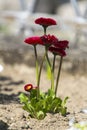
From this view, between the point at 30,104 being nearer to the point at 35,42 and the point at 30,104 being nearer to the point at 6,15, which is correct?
the point at 35,42

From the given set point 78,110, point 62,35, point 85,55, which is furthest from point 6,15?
point 78,110

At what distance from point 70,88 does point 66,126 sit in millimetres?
1964

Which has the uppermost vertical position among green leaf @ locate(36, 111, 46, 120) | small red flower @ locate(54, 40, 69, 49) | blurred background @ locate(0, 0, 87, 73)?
small red flower @ locate(54, 40, 69, 49)

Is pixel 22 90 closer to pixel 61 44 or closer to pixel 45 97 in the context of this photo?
pixel 45 97

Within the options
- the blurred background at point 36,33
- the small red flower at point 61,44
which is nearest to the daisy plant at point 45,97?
the small red flower at point 61,44

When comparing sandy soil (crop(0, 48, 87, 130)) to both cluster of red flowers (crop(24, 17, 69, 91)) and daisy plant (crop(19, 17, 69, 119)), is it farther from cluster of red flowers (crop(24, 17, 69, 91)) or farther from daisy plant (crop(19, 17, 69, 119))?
cluster of red flowers (crop(24, 17, 69, 91))

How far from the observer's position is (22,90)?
5070 mm

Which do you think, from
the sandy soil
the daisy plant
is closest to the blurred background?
the sandy soil

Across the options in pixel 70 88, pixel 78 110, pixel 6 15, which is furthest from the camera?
pixel 6 15

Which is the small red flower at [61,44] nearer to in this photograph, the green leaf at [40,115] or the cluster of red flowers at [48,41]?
the cluster of red flowers at [48,41]

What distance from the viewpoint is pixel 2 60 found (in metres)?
6.16

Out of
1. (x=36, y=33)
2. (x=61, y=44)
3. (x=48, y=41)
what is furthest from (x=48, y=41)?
(x=36, y=33)

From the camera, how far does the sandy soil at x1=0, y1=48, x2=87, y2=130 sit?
10.9 ft

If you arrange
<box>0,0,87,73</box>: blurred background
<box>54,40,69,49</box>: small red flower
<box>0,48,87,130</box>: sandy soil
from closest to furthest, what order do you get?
<box>0,48,87,130</box>: sandy soil < <box>54,40,69,49</box>: small red flower < <box>0,0,87,73</box>: blurred background
